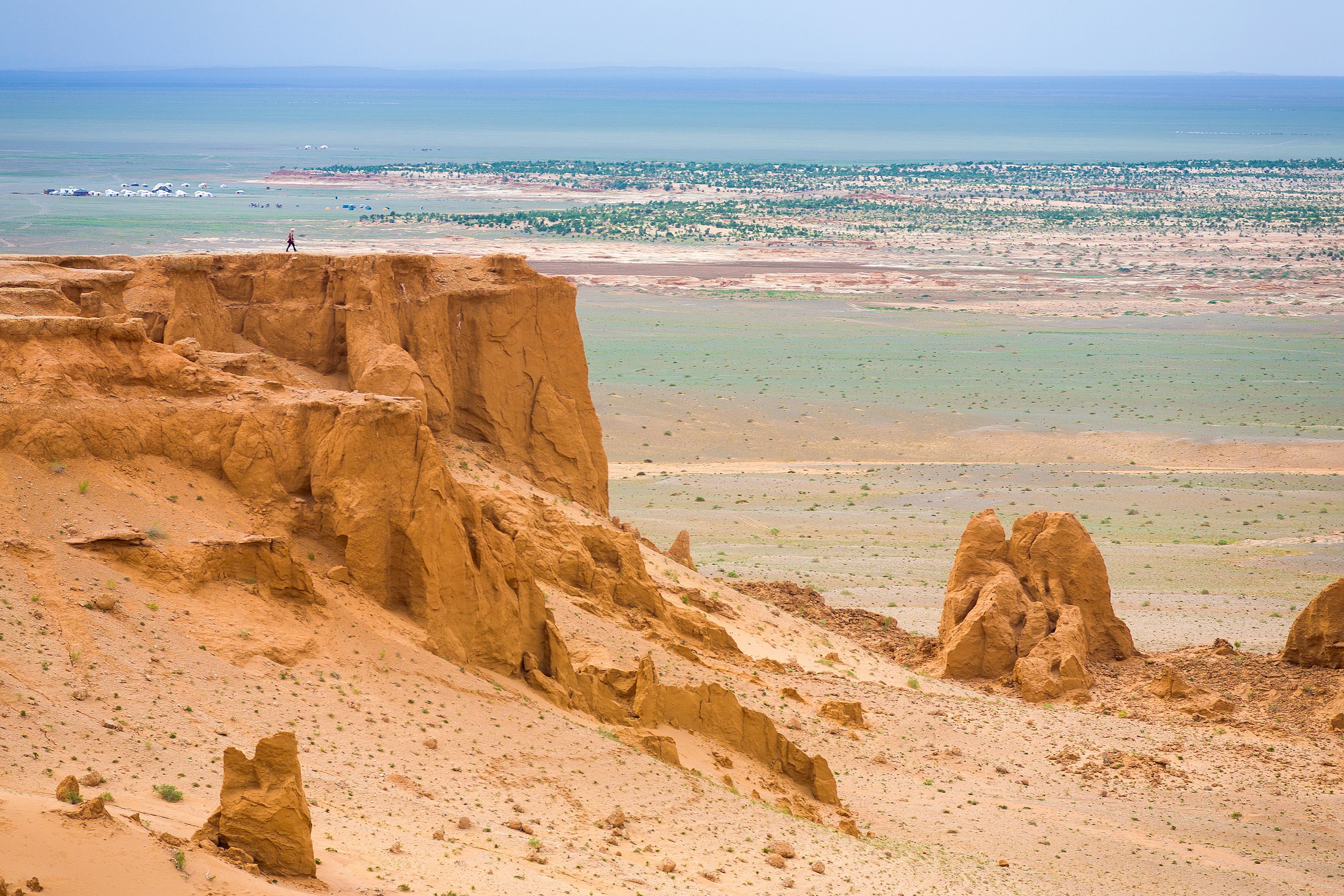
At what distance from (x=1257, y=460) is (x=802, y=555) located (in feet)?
78.5

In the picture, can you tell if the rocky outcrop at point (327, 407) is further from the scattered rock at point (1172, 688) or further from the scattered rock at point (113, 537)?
the scattered rock at point (1172, 688)

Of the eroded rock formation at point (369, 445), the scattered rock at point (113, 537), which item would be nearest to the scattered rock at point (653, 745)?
the eroded rock formation at point (369, 445)

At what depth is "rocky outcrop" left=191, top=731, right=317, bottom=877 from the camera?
11.1 m

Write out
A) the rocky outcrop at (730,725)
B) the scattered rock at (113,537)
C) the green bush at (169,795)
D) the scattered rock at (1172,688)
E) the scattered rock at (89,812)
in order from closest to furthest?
the scattered rock at (89,812)
the green bush at (169,795)
the scattered rock at (113,537)
the rocky outcrop at (730,725)
the scattered rock at (1172,688)

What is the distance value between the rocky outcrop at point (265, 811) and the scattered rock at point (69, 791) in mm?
1006

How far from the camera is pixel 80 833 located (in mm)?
10016

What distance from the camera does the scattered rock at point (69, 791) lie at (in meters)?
10.5

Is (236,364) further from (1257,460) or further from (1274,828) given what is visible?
(1257,460)

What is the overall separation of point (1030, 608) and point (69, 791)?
67.3ft

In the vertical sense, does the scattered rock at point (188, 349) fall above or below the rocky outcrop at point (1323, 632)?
above

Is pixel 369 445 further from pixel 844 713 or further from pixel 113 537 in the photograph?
pixel 844 713

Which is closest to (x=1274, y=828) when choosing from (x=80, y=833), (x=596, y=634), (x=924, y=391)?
(x=596, y=634)

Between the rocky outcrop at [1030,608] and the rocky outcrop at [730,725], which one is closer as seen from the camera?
the rocky outcrop at [730,725]

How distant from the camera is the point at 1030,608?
27.1m
